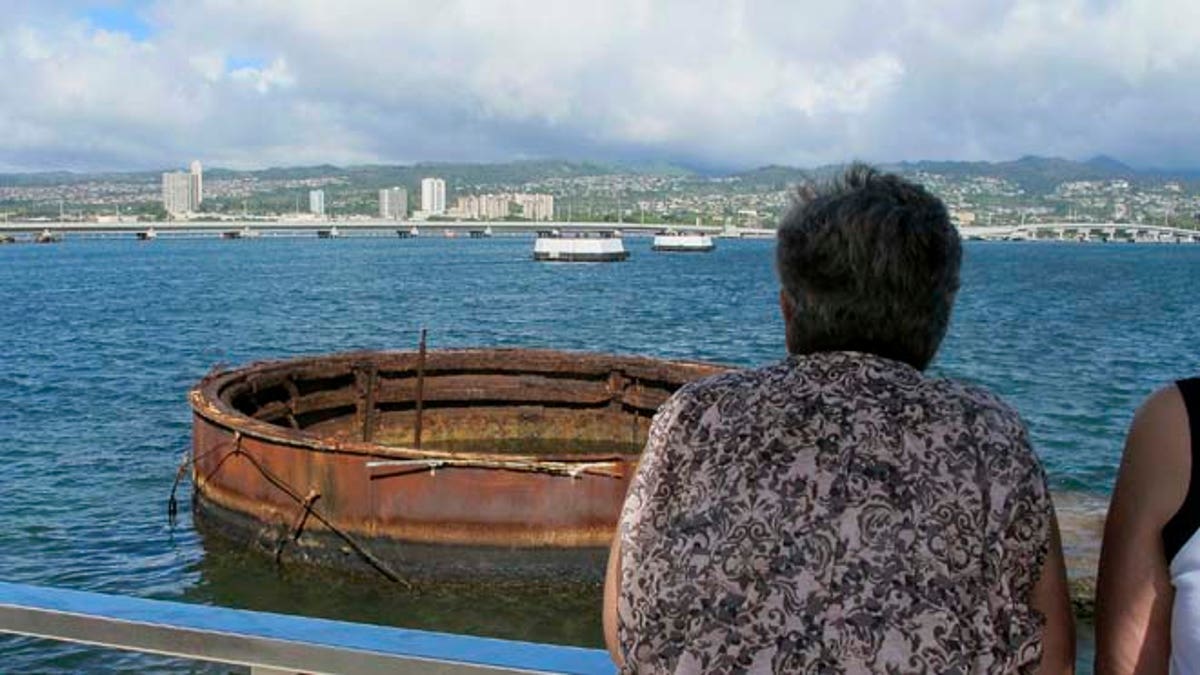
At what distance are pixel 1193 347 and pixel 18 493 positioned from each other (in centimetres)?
4208

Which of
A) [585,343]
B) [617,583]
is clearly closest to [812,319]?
[617,583]

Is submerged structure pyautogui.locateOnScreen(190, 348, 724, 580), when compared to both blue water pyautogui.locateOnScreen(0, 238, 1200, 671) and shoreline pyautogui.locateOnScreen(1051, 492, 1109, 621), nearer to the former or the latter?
blue water pyautogui.locateOnScreen(0, 238, 1200, 671)

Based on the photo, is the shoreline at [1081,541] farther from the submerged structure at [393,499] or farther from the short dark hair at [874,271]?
the short dark hair at [874,271]

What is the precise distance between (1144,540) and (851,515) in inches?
19.5

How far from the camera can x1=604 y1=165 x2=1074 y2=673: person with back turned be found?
1741 millimetres

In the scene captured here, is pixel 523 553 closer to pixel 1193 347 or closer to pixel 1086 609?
pixel 1086 609

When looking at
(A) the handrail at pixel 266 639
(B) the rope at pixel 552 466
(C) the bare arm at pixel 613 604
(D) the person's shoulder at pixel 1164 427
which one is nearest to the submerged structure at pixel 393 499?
(B) the rope at pixel 552 466

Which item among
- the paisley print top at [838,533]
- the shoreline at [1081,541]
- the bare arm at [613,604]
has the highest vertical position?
the paisley print top at [838,533]

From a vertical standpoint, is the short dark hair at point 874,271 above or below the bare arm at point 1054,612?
above

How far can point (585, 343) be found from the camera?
45.0 meters

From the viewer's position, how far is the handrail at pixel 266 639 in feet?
6.52

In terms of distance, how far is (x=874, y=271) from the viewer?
2008 mm

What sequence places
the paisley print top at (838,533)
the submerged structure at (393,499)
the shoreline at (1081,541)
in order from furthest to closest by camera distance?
the submerged structure at (393,499), the shoreline at (1081,541), the paisley print top at (838,533)

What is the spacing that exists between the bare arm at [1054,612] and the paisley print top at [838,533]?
0.11ft
